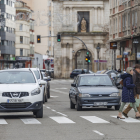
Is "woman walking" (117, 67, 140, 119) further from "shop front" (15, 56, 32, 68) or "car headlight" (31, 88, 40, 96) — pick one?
"shop front" (15, 56, 32, 68)

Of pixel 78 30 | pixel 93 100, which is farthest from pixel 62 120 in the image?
pixel 78 30

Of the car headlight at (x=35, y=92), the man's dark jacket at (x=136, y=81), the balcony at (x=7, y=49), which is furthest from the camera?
the balcony at (x=7, y=49)

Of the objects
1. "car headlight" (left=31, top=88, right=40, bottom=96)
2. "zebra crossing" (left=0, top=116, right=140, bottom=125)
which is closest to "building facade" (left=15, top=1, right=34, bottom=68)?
"zebra crossing" (left=0, top=116, right=140, bottom=125)

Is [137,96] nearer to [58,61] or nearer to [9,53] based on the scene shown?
[58,61]

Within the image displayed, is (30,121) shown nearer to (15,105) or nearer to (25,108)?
(25,108)

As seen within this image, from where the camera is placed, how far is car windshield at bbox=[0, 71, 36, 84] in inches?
693

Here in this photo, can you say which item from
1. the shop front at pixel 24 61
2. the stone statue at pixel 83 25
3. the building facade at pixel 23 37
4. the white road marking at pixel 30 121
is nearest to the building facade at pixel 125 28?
the stone statue at pixel 83 25

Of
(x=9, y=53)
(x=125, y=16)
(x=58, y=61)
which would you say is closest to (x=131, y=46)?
(x=125, y=16)

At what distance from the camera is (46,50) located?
460 ft

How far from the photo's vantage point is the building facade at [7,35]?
104 m

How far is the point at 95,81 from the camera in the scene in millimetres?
21375

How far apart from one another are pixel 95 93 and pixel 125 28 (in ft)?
127

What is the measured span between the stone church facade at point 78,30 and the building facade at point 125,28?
19298 millimetres

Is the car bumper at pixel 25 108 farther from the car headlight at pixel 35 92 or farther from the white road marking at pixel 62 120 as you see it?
the white road marking at pixel 62 120
